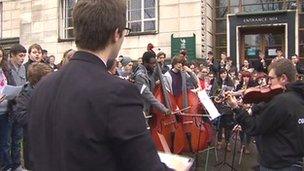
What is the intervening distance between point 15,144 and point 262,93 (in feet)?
13.2

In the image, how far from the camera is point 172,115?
764 centimetres

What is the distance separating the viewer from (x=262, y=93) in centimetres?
463

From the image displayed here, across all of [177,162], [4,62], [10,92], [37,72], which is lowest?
[177,162]

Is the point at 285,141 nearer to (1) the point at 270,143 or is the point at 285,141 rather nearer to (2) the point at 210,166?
(1) the point at 270,143

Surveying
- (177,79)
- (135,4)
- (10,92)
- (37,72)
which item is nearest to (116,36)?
(37,72)

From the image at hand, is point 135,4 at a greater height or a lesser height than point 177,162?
greater

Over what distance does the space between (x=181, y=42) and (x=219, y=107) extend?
8.96m

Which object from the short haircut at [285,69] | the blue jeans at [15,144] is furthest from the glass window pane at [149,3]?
the short haircut at [285,69]

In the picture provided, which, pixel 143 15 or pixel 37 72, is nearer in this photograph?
pixel 37 72

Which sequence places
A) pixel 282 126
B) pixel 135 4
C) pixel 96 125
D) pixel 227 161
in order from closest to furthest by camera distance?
pixel 96 125 < pixel 282 126 < pixel 227 161 < pixel 135 4

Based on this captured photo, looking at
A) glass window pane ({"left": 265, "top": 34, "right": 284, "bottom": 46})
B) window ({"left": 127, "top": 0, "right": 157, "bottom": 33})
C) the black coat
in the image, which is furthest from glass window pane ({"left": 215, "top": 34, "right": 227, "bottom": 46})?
the black coat

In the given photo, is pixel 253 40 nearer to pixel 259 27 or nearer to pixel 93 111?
pixel 259 27

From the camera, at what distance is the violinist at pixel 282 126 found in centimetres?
438

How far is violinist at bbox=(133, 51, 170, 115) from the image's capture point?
743cm
